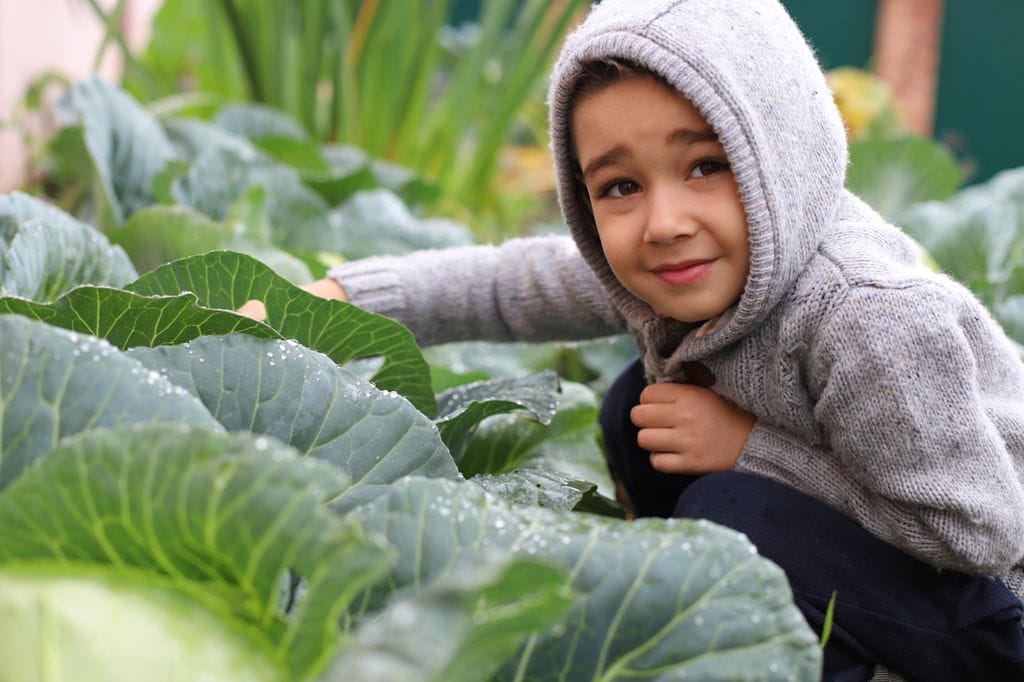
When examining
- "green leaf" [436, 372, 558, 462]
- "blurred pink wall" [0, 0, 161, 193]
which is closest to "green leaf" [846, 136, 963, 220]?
"green leaf" [436, 372, 558, 462]

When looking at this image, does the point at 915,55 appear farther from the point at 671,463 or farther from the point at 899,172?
the point at 671,463

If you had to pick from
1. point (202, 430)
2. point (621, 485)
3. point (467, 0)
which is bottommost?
point (621, 485)

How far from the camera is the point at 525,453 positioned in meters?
1.58

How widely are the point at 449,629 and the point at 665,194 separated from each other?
0.71 metres

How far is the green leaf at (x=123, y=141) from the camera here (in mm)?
2285

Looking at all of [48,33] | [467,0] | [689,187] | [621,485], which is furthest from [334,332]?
[467,0]

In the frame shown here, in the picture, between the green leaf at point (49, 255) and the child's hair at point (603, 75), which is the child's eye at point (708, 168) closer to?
the child's hair at point (603, 75)

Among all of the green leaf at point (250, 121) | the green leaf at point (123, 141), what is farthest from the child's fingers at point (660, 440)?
the green leaf at point (250, 121)

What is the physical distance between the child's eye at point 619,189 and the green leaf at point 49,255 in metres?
0.69

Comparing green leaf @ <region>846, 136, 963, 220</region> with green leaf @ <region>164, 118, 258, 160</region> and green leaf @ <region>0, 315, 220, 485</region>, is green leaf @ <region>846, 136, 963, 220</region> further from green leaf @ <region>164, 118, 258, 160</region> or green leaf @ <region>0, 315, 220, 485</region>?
green leaf @ <region>0, 315, 220, 485</region>

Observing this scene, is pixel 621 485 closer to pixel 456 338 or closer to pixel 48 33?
pixel 456 338

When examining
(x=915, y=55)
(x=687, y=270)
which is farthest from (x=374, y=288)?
(x=915, y=55)

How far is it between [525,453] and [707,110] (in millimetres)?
593

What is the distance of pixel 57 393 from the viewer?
32.9 inches
